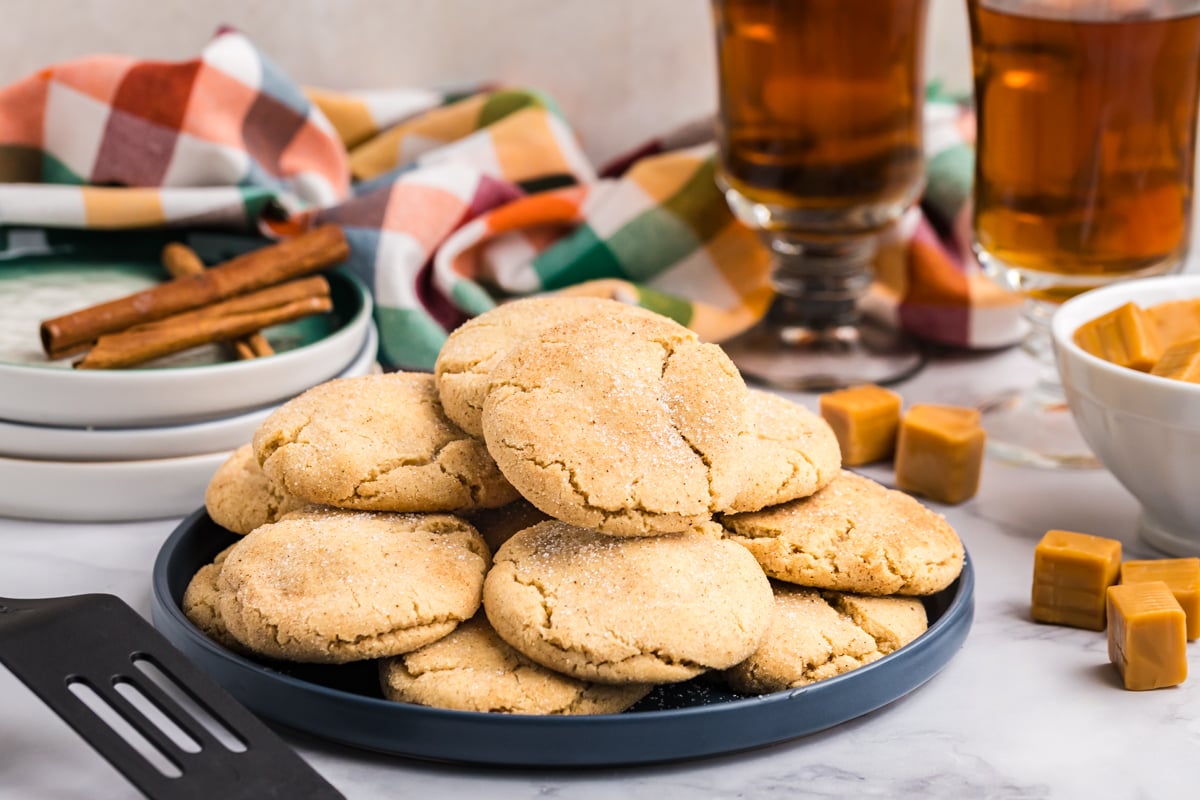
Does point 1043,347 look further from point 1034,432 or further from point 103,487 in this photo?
point 103,487

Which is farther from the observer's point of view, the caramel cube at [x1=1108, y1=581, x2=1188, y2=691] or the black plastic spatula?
the caramel cube at [x1=1108, y1=581, x2=1188, y2=691]

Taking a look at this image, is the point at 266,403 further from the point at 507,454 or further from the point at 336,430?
the point at 507,454

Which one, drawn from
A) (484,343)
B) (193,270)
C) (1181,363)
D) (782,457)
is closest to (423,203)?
(193,270)

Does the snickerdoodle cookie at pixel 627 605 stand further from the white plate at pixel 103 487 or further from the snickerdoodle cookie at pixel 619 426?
the white plate at pixel 103 487

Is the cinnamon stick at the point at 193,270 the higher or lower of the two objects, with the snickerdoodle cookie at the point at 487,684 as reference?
higher

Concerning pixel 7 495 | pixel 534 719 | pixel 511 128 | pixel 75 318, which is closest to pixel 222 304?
pixel 75 318

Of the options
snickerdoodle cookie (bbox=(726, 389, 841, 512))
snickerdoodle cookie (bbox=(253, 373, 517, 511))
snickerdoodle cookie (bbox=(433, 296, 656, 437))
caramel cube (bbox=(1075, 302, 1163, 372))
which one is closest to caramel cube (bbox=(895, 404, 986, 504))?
caramel cube (bbox=(1075, 302, 1163, 372))

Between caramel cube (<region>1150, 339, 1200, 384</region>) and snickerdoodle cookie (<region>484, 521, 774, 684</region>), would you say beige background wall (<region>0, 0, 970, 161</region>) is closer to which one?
caramel cube (<region>1150, 339, 1200, 384</region>)

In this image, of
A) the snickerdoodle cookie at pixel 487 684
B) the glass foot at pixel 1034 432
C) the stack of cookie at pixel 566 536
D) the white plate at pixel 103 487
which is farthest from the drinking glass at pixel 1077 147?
the white plate at pixel 103 487
